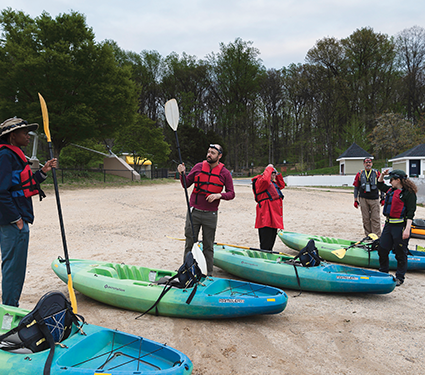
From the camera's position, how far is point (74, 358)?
2404mm

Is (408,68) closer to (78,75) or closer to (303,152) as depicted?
(303,152)

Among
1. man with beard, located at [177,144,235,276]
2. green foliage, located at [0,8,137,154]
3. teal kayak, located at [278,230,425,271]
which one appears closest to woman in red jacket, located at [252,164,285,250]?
man with beard, located at [177,144,235,276]

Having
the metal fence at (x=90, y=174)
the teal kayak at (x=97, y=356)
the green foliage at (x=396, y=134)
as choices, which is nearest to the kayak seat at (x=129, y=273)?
the teal kayak at (x=97, y=356)

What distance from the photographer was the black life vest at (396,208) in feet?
14.5

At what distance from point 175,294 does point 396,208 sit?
329cm

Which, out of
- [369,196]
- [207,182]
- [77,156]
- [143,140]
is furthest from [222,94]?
[207,182]

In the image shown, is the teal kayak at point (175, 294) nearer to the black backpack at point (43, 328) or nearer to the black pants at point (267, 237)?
the black backpack at point (43, 328)

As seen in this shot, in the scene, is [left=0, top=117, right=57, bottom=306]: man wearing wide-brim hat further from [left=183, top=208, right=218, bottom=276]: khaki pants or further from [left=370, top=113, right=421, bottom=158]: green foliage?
[left=370, top=113, right=421, bottom=158]: green foliage

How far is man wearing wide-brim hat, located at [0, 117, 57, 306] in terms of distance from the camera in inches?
114

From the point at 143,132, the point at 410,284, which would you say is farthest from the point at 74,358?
the point at 143,132

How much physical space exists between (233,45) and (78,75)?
3217 cm

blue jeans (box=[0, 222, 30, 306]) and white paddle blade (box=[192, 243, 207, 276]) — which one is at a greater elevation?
blue jeans (box=[0, 222, 30, 306])

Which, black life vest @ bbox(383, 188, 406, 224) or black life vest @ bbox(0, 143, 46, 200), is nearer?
black life vest @ bbox(0, 143, 46, 200)

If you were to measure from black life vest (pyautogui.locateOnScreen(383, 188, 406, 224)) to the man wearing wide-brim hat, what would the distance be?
14.5 ft
